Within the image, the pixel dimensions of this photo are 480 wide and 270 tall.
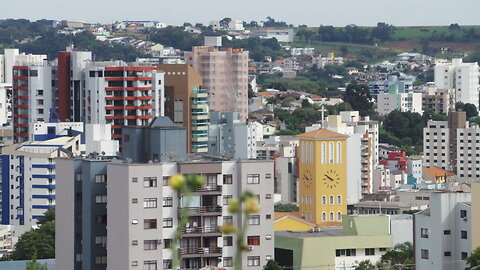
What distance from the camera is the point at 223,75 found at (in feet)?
221

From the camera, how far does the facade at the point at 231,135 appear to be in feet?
183

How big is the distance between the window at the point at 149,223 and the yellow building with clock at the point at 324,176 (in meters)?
12.3

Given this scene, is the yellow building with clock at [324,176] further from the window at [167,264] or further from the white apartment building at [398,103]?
the white apartment building at [398,103]

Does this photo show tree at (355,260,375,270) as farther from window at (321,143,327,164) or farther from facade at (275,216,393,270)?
window at (321,143,327,164)

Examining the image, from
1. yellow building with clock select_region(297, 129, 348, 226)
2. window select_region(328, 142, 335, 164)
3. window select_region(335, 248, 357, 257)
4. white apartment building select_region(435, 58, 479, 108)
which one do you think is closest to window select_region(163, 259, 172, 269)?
window select_region(335, 248, 357, 257)

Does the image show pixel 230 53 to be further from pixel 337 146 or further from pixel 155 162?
pixel 155 162

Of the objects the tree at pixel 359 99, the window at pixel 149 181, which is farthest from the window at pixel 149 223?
the tree at pixel 359 99

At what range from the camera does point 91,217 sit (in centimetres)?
2288

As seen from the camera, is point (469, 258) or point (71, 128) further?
point (71, 128)

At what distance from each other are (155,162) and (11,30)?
363 feet

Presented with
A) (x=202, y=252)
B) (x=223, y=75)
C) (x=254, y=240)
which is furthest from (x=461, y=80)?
(x=202, y=252)

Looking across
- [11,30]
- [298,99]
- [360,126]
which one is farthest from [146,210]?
[11,30]

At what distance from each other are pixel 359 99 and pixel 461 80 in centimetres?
1307

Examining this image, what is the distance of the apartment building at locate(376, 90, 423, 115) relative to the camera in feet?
274
